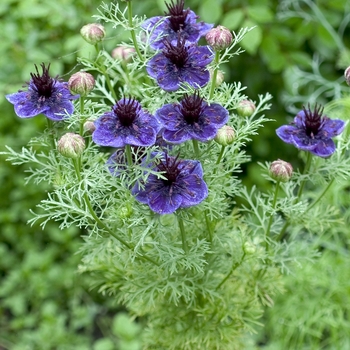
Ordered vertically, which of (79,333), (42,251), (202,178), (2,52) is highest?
(202,178)

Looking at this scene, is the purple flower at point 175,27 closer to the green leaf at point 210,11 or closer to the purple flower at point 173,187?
the purple flower at point 173,187

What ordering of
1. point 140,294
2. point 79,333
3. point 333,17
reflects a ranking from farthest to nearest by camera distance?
1. point 79,333
2. point 333,17
3. point 140,294

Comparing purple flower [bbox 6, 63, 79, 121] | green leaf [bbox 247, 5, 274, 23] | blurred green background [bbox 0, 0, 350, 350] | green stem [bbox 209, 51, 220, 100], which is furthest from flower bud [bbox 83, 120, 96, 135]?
green leaf [bbox 247, 5, 274, 23]

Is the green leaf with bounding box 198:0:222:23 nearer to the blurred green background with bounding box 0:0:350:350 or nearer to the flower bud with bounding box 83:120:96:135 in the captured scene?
the blurred green background with bounding box 0:0:350:350

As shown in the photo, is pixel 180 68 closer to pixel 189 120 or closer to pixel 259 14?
pixel 189 120

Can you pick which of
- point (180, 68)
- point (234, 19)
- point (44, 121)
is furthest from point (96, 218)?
point (44, 121)

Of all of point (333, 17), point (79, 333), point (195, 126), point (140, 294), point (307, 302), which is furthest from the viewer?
point (79, 333)

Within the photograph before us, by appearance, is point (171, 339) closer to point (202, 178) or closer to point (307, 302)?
point (202, 178)

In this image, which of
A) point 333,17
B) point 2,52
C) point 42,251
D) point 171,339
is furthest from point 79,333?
point 333,17
